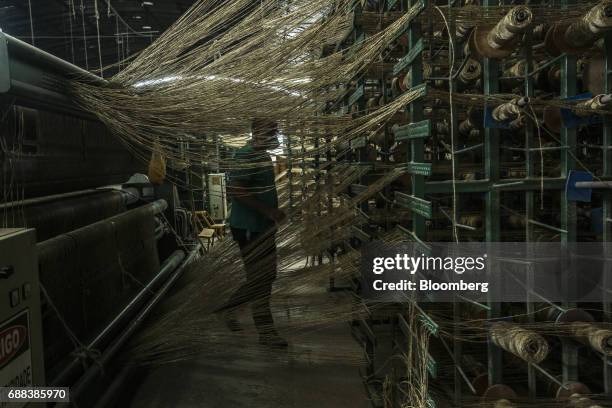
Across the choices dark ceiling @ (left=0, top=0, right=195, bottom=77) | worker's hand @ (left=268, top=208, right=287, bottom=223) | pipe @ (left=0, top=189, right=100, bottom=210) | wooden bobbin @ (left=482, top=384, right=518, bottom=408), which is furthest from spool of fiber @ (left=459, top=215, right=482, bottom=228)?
dark ceiling @ (left=0, top=0, right=195, bottom=77)

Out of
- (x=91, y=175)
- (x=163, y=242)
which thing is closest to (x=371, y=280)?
(x=91, y=175)

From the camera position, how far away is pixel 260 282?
2.76m

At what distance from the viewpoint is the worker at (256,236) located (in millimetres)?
2719

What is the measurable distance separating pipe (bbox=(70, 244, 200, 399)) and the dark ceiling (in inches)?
104

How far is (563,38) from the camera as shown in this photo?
181cm

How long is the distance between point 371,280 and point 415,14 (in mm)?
1140

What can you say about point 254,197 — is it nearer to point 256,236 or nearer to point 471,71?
point 256,236

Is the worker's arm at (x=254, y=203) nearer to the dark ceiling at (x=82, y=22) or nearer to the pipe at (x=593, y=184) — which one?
the pipe at (x=593, y=184)

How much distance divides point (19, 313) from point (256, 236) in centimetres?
165

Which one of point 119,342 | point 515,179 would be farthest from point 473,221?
point 119,342

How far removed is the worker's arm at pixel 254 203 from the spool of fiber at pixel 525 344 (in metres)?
1.43

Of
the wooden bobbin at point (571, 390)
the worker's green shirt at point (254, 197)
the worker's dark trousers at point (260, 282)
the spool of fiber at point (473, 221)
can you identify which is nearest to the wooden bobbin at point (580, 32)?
the spool of fiber at point (473, 221)

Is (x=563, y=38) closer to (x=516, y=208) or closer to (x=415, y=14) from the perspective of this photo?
(x=415, y=14)

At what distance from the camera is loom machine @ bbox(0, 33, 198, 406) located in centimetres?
145
